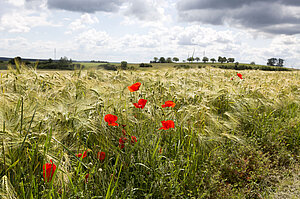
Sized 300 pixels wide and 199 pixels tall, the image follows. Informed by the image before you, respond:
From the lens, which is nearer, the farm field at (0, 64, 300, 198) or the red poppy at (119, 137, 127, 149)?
the farm field at (0, 64, 300, 198)

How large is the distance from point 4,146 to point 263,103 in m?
3.54

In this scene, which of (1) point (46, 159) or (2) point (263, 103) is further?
(2) point (263, 103)

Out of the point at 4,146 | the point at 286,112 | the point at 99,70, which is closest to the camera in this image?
the point at 4,146

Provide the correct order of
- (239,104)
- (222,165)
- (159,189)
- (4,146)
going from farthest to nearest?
(239,104) → (222,165) → (159,189) → (4,146)

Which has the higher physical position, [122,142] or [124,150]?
[122,142]

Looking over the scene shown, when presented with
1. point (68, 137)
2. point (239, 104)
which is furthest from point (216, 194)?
point (239, 104)

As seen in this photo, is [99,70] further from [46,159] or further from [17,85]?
[46,159]

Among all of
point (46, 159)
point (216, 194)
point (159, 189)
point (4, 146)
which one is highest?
point (4, 146)

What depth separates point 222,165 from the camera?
94.8 inches

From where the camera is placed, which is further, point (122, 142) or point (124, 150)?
point (124, 150)

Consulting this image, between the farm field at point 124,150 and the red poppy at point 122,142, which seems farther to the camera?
the red poppy at point 122,142

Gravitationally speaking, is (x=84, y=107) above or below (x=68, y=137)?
above

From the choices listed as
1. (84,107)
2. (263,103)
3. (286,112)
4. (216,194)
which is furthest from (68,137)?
(286,112)

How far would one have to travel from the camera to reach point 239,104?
3.65 metres
